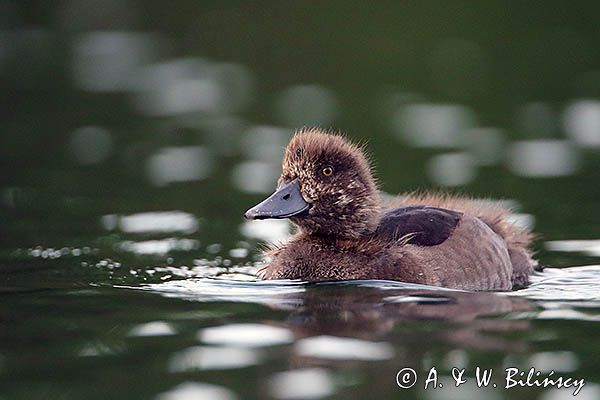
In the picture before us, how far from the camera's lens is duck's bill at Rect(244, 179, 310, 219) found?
31.7 feet

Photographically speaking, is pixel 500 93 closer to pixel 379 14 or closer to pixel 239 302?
pixel 379 14

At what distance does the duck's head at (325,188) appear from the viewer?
9.84 metres

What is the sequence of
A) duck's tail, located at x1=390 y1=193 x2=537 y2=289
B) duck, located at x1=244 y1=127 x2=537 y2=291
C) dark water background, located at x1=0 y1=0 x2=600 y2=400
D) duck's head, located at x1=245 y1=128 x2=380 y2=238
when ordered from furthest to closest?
1. duck's tail, located at x1=390 y1=193 x2=537 y2=289
2. duck's head, located at x1=245 y1=128 x2=380 y2=238
3. duck, located at x1=244 y1=127 x2=537 y2=291
4. dark water background, located at x1=0 y1=0 x2=600 y2=400

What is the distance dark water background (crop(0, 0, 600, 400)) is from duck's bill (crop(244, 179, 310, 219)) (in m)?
0.54

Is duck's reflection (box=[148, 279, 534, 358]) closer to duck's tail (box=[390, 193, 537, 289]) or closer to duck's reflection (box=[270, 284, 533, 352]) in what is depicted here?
duck's reflection (box=[270, 284, 533, 352])

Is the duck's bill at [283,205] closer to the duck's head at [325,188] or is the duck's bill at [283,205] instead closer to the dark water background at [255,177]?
the duck's head at [325,188]

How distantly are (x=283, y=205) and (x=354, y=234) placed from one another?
23.6 inches

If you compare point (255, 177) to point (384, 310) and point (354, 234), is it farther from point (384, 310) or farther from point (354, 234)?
point (384, 310)

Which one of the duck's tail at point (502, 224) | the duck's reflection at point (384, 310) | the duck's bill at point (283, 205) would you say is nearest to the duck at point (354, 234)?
the duck's bill at point (283, 205)

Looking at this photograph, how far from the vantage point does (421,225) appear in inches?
392

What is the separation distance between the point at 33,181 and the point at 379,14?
8.45m

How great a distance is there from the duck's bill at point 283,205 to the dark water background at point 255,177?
21.3 inches

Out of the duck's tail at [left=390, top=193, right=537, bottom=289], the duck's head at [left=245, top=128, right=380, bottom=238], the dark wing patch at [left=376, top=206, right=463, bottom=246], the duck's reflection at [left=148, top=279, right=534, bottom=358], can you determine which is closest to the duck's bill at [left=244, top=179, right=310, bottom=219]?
the duck's head at [left=245, top=128, right=380, bottom=238]

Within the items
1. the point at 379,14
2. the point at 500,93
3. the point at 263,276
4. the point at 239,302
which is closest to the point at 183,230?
the point at 263,276
